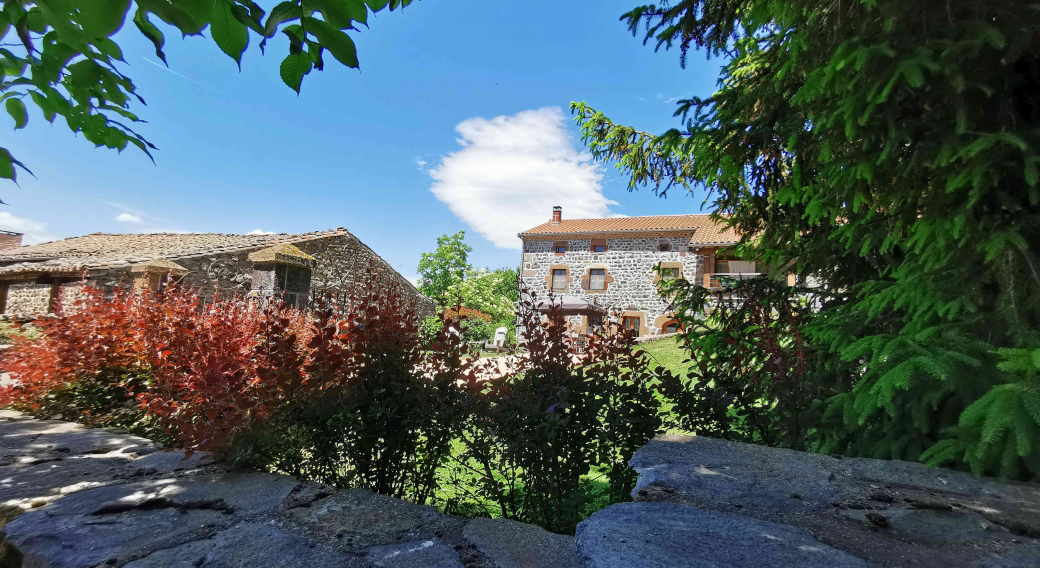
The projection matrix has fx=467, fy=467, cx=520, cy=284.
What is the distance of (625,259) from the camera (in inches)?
878

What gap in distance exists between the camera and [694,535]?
1598 millimetres

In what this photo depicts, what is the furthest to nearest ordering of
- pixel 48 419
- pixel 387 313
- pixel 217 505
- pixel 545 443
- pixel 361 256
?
pixel 361 256
pixel 48 419
pixel 387 313
pixel 545 443
pixel 217 505

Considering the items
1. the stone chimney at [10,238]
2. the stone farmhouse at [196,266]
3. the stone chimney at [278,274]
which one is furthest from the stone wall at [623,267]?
the stone chimney at [10,238]

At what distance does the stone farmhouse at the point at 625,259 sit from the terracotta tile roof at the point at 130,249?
33.1 ft

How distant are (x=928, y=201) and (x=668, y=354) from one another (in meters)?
10.2

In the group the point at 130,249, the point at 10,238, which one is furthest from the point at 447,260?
the point at 10,238

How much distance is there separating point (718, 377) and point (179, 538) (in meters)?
2.79

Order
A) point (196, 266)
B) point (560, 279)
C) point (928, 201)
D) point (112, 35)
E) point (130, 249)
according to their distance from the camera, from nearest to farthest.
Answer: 1. point (112, 35)
2. point (928, 201)
3. point (196, 266)
4. point (130, 249)
5. point (560, 279)

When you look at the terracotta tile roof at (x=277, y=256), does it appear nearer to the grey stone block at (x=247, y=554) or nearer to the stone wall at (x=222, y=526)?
the stone wall at (x=222, y=526)

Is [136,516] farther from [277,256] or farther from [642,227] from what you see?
[642,227]

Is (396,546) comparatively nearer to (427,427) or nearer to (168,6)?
(427,427)

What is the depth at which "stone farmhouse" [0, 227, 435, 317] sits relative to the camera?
8026 mm

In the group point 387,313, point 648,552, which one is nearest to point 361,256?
point 387,313

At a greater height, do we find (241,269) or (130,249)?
(130,249)
